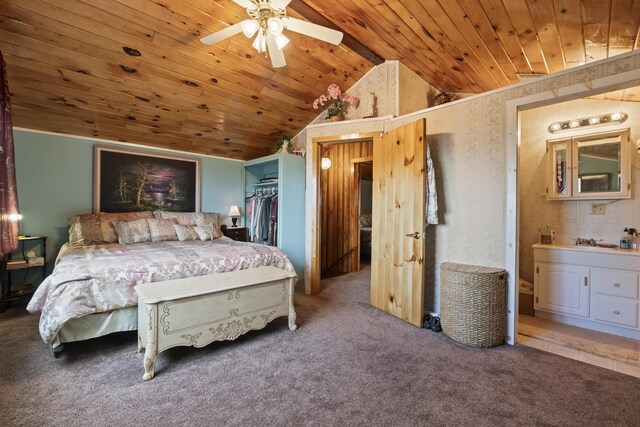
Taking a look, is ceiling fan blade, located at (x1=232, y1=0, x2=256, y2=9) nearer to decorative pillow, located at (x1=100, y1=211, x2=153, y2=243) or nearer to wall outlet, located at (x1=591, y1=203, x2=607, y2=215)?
decorative pillow, located at (x1=100, y1=211, x2=153, y2=243)

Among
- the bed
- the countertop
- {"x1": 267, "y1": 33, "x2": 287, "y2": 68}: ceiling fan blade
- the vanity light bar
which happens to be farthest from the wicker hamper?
{"x1": 267, "y1": 33, "x2": 287, "y2": 68}: ceiling fan blade

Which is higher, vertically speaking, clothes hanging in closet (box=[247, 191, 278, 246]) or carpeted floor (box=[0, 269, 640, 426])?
clothes hanging in closet (box=[247, 191, 278, 246])

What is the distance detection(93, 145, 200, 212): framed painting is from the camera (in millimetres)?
3986

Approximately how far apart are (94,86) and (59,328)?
Result: 251 centimetres

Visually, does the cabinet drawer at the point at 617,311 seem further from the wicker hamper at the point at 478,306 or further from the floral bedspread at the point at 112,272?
the floral bedspread at the point at 112,272

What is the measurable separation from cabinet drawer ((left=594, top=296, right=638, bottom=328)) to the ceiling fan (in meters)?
3.42

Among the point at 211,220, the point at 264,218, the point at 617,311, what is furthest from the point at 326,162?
the point at 617,311

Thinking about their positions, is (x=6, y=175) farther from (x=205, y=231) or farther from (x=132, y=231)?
(x=205, y=231)

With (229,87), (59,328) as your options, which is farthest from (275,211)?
(59,328)

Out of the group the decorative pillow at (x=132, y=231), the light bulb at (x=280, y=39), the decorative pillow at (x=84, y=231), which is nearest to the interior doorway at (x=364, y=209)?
the light bulb at (x=280, y=39)

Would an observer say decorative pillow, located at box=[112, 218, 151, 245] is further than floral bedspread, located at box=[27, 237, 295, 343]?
Yes

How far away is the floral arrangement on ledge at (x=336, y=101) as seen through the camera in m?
3.96

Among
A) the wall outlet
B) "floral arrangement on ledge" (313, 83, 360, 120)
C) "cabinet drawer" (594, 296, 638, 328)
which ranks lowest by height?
"cabinet drawer" (594, 296, 638, 328)

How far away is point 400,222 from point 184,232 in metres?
2.86
